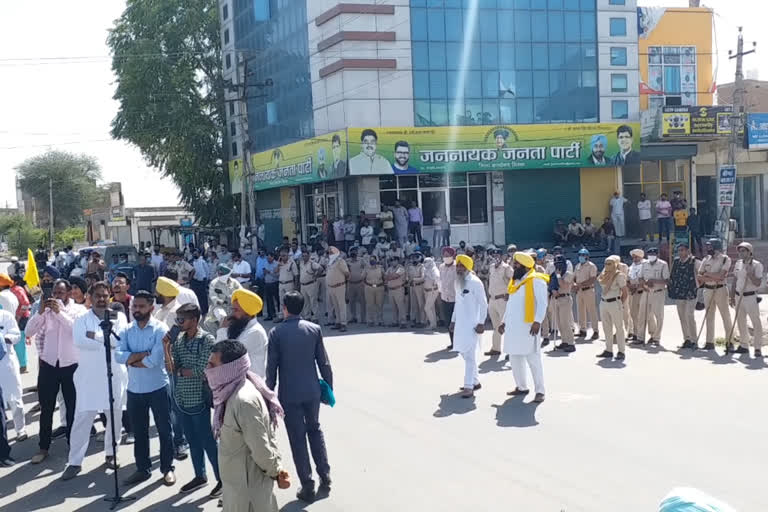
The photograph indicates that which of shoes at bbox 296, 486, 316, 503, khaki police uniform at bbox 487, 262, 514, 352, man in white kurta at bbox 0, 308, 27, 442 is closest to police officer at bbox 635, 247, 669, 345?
khaki police uniform at bbox 487, 262, 514, 352

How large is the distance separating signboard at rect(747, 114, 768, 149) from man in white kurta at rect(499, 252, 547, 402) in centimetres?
2650

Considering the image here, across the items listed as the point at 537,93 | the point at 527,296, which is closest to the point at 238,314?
the point at 527,296

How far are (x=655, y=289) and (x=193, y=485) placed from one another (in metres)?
9.73

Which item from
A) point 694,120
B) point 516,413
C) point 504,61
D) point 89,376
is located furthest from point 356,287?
point 694,120

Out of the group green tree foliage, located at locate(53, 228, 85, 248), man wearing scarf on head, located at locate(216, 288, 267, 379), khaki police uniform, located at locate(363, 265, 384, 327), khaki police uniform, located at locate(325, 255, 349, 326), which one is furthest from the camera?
green tree foliage, located at locate(53, 228, 85, 248)

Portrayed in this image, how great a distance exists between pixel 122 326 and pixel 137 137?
32.6 m

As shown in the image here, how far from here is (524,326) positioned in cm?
1003

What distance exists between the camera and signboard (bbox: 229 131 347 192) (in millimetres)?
28933

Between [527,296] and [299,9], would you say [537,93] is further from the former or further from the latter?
[527,296]

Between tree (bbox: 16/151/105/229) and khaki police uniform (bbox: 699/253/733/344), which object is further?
tree (bbox: 16/151/105/229)

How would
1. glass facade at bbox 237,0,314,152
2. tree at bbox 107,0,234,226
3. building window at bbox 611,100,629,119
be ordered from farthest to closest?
1. tree at bbox 107,0,234,226
2. glass facade at bbox 237,0,314,152
3. building window at bbox 611,100,629,119

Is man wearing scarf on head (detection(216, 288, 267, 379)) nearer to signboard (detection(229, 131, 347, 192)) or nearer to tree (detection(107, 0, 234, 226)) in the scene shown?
signboard (detection(229, 131, 347, 192))

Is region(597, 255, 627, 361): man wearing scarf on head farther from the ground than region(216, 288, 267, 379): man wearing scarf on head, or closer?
closer

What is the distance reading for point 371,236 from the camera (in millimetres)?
26797
